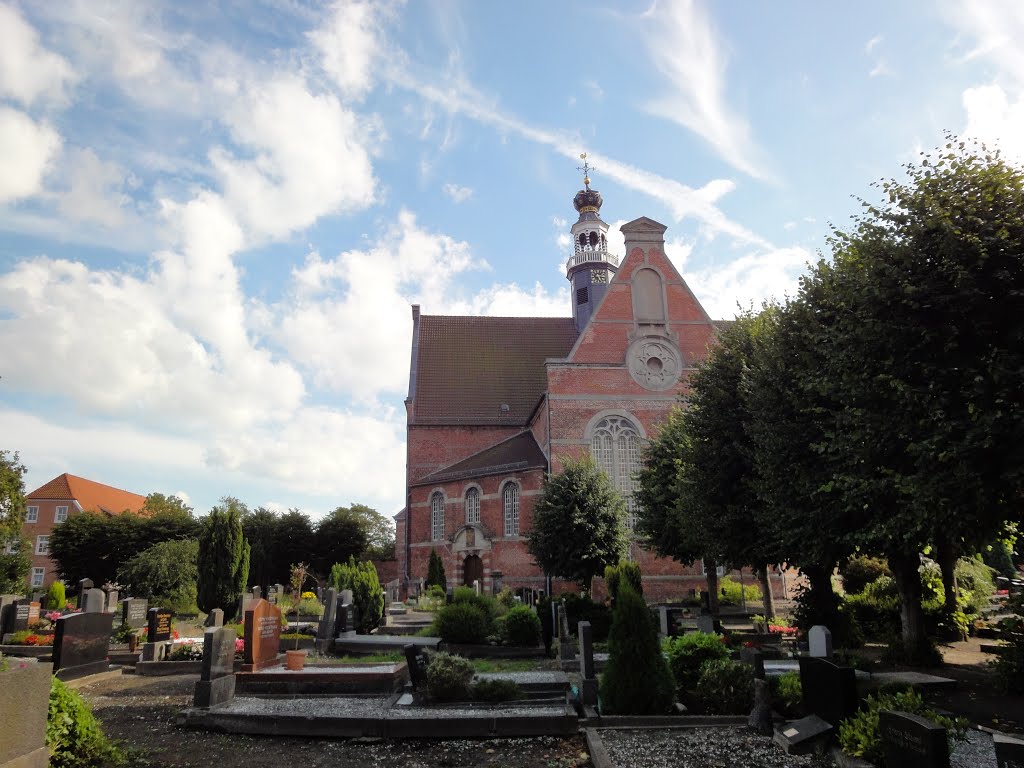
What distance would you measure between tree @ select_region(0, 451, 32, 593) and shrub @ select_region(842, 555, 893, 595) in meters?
33.7

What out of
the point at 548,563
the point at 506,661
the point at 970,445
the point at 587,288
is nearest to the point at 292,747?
the point at 506,661

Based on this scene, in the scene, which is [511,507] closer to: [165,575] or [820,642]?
[165,575]

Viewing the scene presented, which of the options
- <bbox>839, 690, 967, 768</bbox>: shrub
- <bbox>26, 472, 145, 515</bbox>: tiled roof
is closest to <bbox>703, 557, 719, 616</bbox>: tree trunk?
<bbox>839, 690, 967, 768</bbox>: shrub

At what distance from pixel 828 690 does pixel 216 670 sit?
882 centimetres

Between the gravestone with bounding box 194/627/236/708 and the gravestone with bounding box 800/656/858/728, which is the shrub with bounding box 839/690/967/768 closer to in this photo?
the gravestone with bounding box 800/656/858/728

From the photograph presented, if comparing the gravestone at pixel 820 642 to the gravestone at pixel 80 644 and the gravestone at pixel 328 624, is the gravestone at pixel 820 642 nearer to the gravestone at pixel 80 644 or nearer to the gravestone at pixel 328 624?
the gravestone at pixel 328 624

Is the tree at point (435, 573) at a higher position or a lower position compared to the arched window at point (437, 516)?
lower

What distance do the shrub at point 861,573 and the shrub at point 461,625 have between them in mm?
12305

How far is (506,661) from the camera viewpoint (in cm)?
1611

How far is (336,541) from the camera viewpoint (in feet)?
144

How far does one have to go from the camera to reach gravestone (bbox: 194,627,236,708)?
1034 centimetres

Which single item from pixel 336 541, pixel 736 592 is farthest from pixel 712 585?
pixel 336 541

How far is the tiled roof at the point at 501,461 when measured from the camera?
3203cm

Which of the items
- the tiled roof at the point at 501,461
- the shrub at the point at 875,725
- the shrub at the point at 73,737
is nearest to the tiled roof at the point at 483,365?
the tiled roof at the point at 501,461
